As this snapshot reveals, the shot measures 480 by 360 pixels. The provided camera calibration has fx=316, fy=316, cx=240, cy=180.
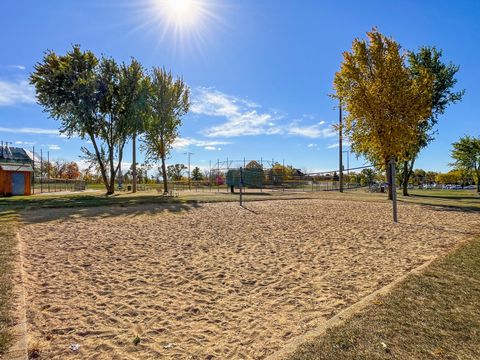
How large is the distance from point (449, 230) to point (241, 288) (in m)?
7.66

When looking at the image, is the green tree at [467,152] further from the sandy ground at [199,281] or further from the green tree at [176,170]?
the green tree at [176,170]

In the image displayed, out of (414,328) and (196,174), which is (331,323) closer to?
(414,328)

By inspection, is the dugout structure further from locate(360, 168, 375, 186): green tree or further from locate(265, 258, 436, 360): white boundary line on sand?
locate(360, 168, 375, 186): green tree

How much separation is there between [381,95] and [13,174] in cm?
2970

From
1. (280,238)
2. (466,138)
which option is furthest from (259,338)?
(466,138)

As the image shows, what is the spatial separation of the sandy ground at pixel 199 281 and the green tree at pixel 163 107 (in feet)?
73.3

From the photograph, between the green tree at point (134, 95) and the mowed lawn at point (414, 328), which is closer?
the mowed lawn at point (414, 328)

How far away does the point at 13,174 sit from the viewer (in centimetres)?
2705

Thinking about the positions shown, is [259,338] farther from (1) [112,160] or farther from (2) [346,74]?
(1) [112,160]

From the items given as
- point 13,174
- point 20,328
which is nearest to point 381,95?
point 20,328

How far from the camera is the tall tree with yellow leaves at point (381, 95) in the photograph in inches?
798

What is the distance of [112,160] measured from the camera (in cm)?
2942

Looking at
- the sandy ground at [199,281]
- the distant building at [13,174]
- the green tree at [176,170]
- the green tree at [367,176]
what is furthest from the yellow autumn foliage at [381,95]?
the green tree at [176,170]

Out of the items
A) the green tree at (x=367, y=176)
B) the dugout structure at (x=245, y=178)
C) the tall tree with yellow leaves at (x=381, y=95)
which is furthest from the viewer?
the green tree at (x=367, y=176)
